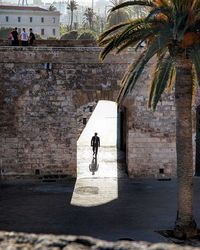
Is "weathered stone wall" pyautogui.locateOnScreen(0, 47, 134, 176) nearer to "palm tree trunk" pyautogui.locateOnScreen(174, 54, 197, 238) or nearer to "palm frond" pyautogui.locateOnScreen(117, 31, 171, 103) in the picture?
"palm frond" pyautogui.locateOnScreen(117, 31, 171, 103)

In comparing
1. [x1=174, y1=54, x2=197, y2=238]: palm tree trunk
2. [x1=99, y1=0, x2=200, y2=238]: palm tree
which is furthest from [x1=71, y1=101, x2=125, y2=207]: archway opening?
[x1=99, y1=0, x2=200, y2=238]: palm tree

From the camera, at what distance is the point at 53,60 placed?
794 inches

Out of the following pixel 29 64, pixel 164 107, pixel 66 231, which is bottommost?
pixel 66 231

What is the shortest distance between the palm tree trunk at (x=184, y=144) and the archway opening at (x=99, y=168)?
14.9 ft

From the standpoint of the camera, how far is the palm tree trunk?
12820 millimetres

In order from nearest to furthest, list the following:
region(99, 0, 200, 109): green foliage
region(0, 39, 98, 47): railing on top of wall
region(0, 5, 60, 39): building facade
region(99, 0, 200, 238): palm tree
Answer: region(99, 0, 200, 109): green foliage < region(99, 0, 200, 238): palm tree < region(0, 39, 98, 47): railing on top of wall < region(0, 5, 60, 39): building facade

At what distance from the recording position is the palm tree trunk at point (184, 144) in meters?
12.8

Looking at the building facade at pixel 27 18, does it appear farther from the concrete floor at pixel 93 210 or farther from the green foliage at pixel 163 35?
the green foliage at pixel 163 35

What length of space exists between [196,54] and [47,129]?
9.80 meters

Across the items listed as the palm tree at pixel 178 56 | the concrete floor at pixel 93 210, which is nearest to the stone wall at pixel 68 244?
the palm tree at pixel 178 56

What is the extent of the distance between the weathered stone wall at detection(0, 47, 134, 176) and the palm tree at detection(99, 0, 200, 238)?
6852 mm

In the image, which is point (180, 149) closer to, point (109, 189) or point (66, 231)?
point (66, 231)

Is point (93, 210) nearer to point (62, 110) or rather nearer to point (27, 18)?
point (62, 110)

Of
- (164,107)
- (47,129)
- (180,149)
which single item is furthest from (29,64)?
(180,149)
